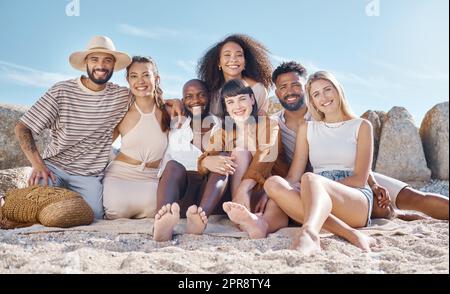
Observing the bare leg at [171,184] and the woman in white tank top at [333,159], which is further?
the bare leg at [171,184]

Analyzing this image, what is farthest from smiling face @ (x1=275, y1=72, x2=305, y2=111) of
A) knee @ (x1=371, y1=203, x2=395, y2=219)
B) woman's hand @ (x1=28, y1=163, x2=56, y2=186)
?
woman's hand @ (x1=28, y1=163, x2=56, y2=186)

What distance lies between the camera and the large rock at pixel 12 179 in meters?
6.57

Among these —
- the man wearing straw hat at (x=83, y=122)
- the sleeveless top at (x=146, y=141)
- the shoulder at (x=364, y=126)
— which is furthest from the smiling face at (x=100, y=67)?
the shoulder at (x=364, y=126)

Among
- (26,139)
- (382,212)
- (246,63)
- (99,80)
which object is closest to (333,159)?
(382,212)

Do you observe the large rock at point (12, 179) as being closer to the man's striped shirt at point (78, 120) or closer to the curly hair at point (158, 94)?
the man's striped shirt at point (78, 120)

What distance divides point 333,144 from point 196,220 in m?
1.22

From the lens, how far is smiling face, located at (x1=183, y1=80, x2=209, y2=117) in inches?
175

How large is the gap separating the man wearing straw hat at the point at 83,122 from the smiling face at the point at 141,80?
19 cm

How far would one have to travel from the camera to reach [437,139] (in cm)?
967

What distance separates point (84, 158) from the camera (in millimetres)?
4660

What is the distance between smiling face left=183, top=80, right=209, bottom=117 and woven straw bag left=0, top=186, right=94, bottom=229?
1.29 meters
